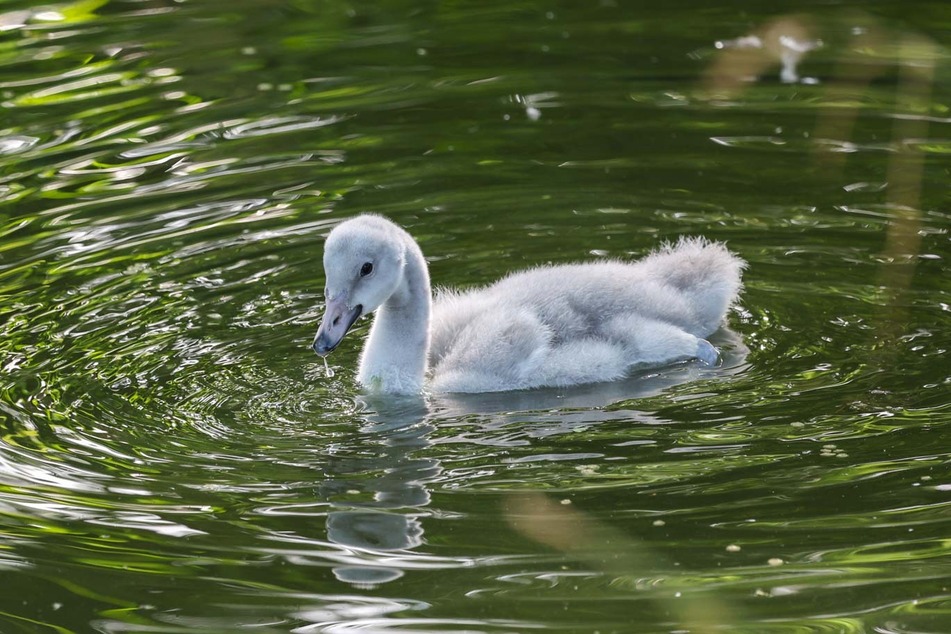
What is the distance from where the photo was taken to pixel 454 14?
1359 centimetres

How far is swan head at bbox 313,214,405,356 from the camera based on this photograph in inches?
292

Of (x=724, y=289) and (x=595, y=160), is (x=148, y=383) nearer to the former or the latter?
(x=724, y=289)

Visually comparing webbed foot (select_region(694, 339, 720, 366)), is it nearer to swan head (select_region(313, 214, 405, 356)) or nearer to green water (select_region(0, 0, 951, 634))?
green water (select_region(0, 0, 951, 634))

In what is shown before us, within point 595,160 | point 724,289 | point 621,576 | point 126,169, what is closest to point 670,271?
point 724,289

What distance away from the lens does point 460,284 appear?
9.16 metres

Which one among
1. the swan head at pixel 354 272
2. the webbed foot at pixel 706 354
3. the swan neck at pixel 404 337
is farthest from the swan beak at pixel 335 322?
the webbed foot at pixel 706 354

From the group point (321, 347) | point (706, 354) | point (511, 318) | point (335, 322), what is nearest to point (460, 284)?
point (511, 318)

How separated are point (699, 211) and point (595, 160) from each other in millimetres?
1054

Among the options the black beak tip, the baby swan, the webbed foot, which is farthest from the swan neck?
the webbed foot

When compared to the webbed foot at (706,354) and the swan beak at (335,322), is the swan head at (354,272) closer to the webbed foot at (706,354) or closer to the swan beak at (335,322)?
the swan beak at (335,322)

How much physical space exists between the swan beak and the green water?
0.38 meters

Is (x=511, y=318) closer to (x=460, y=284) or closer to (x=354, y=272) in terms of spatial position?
(x=354, y=272)

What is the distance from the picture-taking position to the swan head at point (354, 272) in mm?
7418

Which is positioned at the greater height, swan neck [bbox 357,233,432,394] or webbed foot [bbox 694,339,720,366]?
swan neck [bbox 357,233,432,394]
